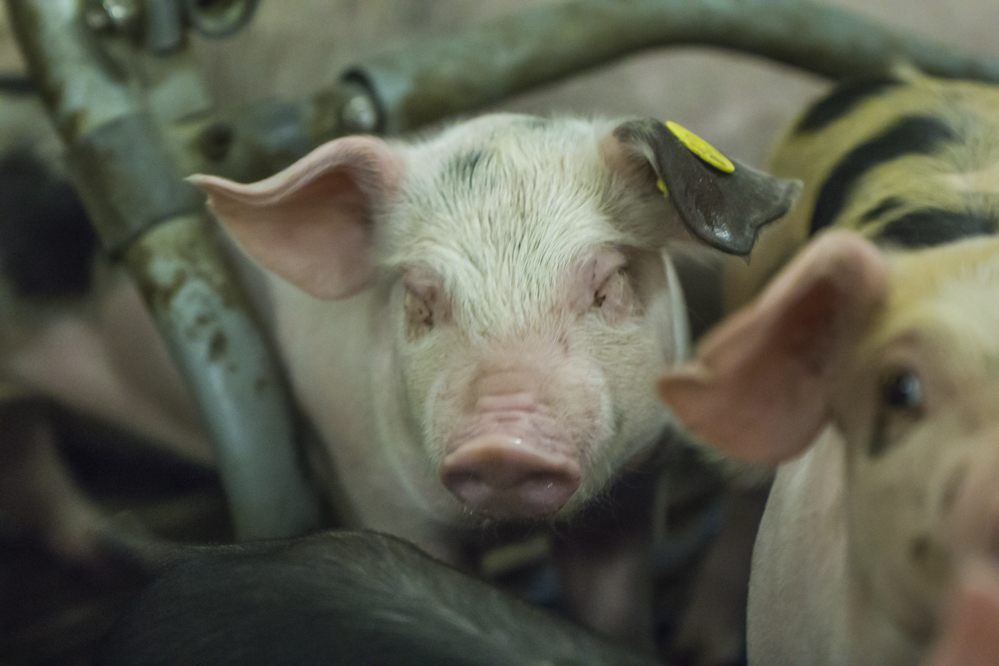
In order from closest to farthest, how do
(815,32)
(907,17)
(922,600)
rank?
(922,600)
(815,32)
(907,17)

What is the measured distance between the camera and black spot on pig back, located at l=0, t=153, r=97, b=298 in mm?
1372

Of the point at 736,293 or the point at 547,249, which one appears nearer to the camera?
the point at 547,249

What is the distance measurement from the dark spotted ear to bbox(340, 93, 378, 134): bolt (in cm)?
41

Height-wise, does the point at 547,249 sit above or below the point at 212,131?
below

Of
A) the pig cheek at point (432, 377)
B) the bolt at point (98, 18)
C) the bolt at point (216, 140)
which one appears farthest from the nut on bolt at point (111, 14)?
the pig cheek at point (432, 377)

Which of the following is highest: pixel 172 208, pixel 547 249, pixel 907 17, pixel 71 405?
pixel 172 208

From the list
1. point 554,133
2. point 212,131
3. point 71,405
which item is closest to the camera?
point 554,133

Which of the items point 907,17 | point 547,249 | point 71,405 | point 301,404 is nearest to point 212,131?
point 301,404

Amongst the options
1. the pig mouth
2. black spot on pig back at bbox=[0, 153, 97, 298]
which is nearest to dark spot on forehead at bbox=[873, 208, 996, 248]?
the pig mouth

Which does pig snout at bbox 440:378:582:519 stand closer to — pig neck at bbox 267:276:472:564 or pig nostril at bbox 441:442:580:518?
pig nostril at bbox 441:442:580:518

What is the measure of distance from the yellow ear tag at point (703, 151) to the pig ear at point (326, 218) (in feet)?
1.14

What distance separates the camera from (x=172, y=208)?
1.07m

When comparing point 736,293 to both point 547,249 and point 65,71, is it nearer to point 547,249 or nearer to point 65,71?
point 547,249

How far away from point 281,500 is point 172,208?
0.39 meters
